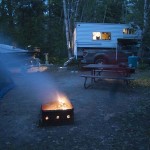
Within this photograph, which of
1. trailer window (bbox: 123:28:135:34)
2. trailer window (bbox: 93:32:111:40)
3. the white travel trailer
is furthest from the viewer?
trailer window (bbox: 123:28:135:34)

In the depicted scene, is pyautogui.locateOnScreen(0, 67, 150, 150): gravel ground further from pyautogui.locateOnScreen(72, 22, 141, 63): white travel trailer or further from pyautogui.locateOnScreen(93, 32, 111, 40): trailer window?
pyautogui.locateOnScreen(93, 32, 111, 40): trailer window

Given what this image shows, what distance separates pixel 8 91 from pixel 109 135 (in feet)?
19.0

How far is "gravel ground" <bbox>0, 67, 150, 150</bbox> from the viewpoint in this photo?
536 centimetres

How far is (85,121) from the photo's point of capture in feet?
21.9

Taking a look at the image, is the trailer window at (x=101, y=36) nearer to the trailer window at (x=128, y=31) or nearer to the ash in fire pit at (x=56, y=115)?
the trailer window at (x=128, y=31)

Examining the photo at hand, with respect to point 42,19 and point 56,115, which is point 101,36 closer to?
point 42,19

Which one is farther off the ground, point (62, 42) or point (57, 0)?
point (57, 0)

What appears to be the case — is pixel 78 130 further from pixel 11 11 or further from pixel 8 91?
pixel 11 11

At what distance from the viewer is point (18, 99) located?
9.17m

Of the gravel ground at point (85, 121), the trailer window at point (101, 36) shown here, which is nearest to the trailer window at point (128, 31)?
the trailer window at point (101, 36)

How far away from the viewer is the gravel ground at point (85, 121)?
536 cm

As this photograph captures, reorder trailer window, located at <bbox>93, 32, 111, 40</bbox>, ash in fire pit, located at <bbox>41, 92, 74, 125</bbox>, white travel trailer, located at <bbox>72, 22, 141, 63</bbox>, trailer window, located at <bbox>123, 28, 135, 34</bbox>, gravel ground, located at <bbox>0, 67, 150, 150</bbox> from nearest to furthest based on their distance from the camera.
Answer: gravel ground, located at <bbox>0, 67, 150, 150</bbox>
ash in fire pit, located at <bbox>41, 92, 74, 125</bbox>
white travel trailer, located at <bbox>72, 22, 141, 63</bbox>
trailer window, located at <bbox>93, 32, 111, 40</bbox>
trailer window, located at <bbox>123, 28, 135, 34</bbox>

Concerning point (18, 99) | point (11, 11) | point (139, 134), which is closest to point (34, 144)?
point (139, 134)

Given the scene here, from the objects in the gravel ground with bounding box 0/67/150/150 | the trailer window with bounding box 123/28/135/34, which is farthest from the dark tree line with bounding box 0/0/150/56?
the gravel ground with bounding box 0/67/150/150
